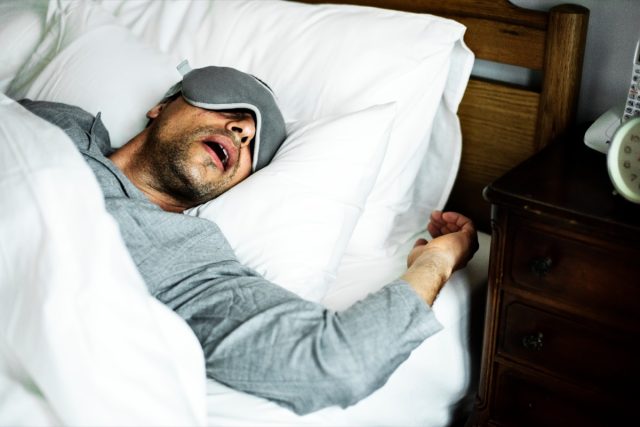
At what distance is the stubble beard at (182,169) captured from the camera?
1.38 m

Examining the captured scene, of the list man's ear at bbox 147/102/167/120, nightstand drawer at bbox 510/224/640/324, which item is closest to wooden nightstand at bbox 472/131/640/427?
nightstand drawer at bbox 510/224/640/324

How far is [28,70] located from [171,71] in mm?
380

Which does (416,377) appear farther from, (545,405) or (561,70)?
(561,70)

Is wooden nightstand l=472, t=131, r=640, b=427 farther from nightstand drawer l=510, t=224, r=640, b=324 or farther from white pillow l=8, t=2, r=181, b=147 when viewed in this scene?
white pillow l=8, t=2, r=181, b=147

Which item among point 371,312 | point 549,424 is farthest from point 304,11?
point 549,424

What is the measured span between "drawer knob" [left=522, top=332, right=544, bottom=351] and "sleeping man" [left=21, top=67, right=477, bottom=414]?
0.17m

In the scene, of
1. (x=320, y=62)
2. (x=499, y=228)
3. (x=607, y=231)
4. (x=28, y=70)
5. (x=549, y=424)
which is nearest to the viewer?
(x=607, y=231)

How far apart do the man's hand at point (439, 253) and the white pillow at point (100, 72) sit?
0.65 m

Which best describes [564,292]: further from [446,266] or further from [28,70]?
[28,70]

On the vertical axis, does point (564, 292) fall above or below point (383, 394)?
above

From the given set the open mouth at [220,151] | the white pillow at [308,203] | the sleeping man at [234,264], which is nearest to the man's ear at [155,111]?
the sleeping man at [234,264]

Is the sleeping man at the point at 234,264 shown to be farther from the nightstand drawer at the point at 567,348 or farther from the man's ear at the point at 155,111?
the nightstand drawer at the point at 567,348

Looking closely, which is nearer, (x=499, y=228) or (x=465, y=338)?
(x=499, y=228)

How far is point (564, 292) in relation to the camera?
1134mm
